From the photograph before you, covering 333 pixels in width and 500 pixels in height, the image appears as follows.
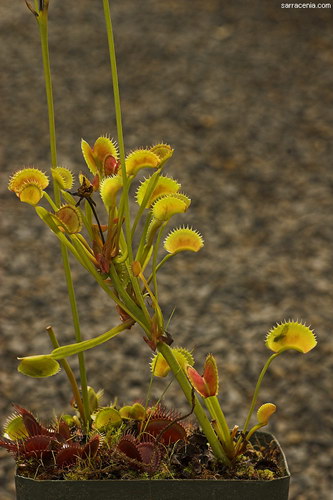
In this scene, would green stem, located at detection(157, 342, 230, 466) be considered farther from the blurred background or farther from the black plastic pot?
the blurred background

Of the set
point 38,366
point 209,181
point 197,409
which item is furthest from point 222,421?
point 209,181

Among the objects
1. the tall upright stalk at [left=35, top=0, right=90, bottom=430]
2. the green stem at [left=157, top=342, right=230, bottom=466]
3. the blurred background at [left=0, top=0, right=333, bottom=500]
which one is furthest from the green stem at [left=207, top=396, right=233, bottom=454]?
the blurred background at [left=0, top=0, right=333, bottom=500]

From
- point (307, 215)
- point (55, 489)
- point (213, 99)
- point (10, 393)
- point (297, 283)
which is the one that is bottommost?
point (55, 489)

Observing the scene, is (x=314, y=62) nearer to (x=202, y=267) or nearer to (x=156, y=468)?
(x=202, y=267)

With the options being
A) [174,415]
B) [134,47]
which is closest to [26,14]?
[134,47]

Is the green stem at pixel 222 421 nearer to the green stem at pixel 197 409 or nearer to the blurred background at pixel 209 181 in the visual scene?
the green stem at pixel 197 409

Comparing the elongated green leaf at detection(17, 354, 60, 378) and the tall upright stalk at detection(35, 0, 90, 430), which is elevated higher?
the tall upright stalk at detection(35, 0, 90, 430)
